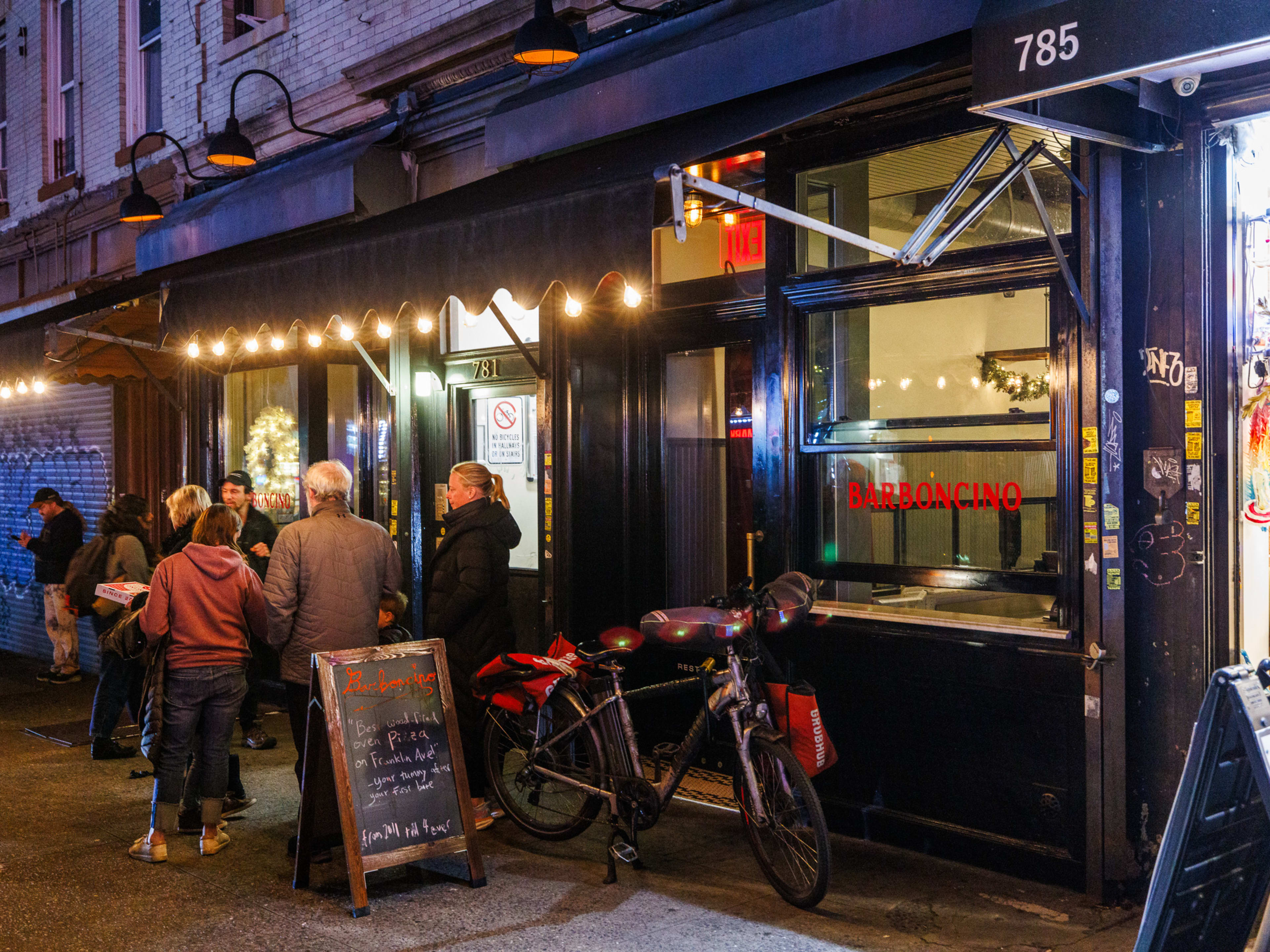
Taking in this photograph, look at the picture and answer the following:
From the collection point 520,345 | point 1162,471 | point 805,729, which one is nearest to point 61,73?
point 520,345

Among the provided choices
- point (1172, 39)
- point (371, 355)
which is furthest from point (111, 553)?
point (1172, 39)

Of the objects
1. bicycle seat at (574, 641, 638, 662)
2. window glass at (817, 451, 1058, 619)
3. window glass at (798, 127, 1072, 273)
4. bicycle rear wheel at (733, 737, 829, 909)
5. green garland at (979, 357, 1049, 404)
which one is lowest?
bicycle rear wheel at (733, 737, 829, 909)

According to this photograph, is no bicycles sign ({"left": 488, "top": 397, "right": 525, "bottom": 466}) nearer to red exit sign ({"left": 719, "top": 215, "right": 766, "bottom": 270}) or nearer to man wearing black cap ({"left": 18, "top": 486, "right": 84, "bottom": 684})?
red exit sign ({"left": 719, "top": 215, "right": 766, "bottom": 270})

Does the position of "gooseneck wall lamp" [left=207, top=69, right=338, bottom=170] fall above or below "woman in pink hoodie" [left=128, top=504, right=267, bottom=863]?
above

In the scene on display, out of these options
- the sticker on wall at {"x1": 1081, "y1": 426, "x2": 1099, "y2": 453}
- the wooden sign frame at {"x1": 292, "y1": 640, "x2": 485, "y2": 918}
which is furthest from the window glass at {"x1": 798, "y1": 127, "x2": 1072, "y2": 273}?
the wooden sign frame at {"x1": 292, "y1": 640, "x2": 485, "y2": 918}

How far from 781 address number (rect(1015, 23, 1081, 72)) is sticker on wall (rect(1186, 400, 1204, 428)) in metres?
1.69

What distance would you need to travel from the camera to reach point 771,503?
6828 mm

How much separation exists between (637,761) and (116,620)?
16.9 ft

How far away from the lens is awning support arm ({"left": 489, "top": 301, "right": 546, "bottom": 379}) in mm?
8117

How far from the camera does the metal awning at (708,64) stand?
5.32m

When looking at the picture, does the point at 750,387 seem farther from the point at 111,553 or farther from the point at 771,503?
the point at 111,553

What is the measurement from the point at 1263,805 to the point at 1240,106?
309 centimetres

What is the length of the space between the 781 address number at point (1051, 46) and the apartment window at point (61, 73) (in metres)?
13.9

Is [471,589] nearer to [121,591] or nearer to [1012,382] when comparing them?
[121,591]
